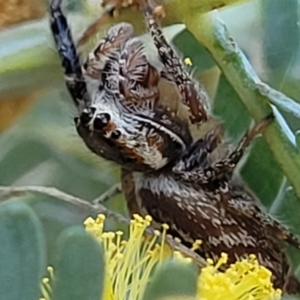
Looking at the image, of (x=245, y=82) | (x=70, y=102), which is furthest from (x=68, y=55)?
(x=245, y=82)

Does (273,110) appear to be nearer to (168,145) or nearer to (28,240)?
(168,145)

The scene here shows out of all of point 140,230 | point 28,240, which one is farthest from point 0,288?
point 140,230

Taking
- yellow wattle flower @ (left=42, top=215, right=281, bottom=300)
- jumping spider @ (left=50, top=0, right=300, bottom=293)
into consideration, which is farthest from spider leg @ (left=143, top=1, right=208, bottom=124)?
yellow wattle flower @ (left=42, top=215, right=281, bottom=300)

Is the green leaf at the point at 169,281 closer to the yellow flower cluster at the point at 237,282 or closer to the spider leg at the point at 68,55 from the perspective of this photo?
the yellow flower cluster at the point at 237,282

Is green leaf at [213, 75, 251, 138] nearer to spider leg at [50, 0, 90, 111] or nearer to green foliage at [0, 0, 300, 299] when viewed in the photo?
green foliage at [0, 0, 300, 299]

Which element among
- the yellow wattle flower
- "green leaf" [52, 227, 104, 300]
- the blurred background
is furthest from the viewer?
the blurred background
